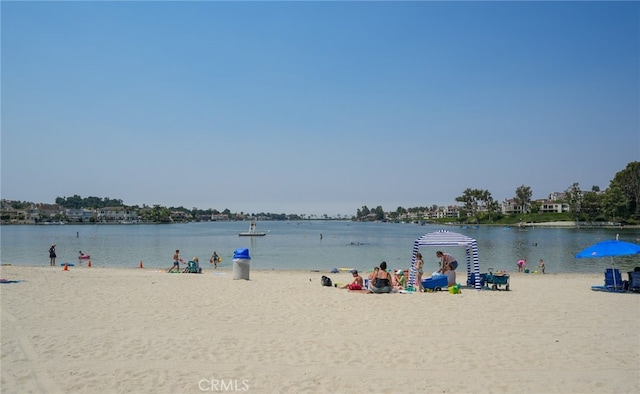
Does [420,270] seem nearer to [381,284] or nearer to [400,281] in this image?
[400,281]

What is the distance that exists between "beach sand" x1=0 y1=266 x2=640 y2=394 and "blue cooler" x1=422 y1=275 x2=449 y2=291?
5.34 ft

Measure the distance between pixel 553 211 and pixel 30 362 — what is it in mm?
190460

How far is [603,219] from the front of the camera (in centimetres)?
12975

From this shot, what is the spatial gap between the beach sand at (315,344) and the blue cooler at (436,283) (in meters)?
1.63

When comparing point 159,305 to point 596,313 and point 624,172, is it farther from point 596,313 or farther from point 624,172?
point 624,172

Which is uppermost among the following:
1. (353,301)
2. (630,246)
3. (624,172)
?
(624,172)

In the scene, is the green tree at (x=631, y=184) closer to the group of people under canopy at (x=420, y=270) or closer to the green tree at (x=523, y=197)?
the green tree at (x=523, y=197)

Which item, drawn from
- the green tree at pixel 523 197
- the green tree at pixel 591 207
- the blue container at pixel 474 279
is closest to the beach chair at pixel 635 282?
the blue container at pixel 474 279

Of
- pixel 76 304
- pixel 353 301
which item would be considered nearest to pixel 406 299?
pixel 353 301

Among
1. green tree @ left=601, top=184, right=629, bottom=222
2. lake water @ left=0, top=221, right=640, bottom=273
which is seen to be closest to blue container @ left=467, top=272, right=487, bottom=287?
lake water @ left=0, top=221, right=640, bottom=273

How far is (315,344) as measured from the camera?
788 centimetres

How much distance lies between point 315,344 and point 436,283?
816 centimetres

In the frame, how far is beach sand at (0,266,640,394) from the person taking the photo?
6078 mm

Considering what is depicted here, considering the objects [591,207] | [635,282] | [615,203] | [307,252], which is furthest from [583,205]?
[635,282]
